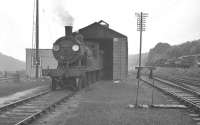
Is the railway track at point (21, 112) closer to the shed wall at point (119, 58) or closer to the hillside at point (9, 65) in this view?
the shed wall at point (119, 58)

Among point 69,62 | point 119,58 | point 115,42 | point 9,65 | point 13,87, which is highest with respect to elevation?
point 115,42

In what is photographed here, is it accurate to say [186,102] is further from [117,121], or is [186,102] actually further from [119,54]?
[119,54]

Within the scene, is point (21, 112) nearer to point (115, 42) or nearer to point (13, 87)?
point (13, 87)

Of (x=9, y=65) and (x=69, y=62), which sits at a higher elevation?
(x=69, y=62)

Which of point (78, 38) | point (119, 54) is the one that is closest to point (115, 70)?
point (119, 54)

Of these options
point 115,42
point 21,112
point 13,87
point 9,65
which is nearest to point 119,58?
point 115,42

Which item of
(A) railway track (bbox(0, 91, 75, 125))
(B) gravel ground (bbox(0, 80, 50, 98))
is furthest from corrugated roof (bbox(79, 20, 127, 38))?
(A) railway track (bbox(0, 91, 75, 125))

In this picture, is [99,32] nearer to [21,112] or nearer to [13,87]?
[13,87]

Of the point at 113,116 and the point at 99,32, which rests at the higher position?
the point at 99,32

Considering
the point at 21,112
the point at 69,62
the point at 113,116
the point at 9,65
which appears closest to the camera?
the point at 113,116

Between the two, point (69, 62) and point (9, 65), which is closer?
point (69, 62)

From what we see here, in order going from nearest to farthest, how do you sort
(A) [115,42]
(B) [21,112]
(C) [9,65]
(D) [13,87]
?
(B) [21,112]
(D) [13,87]
(A) [115,42]
(C) [9,65]

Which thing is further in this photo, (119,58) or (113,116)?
(119,58)

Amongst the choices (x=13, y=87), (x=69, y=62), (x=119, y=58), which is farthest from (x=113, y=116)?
(x=119, y=58)
